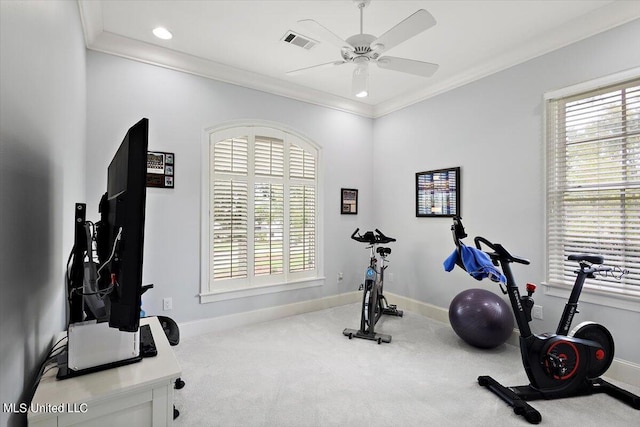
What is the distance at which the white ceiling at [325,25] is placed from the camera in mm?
2576

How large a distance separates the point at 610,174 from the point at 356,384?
8.96ft

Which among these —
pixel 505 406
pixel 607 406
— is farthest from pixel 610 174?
pixel 505 406

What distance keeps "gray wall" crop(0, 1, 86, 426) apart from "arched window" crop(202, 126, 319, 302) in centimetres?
162

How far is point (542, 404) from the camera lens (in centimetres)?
222

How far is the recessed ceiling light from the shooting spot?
9.49 feet

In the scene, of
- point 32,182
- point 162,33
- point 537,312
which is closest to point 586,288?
point 537,312

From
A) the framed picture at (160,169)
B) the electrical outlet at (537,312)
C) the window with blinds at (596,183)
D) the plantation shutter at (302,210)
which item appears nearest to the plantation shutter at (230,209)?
the framed picture at (160,169)

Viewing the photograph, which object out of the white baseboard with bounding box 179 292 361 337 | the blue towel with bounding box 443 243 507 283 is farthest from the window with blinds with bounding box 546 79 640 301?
the white baseboard with bounding box 179 292 361 337

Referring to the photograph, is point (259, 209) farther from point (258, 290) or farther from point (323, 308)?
A: point (323, 308)

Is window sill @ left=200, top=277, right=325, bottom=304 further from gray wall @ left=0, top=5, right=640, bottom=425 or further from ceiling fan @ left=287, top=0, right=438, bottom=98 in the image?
ceiling fan @ left=287, top=0, right=438, bottom=98

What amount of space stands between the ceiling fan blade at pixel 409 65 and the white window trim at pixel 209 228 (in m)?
1.85

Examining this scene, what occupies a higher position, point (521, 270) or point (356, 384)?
point (521, 270)

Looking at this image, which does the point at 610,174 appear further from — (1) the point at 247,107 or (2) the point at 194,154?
(2) the point at 194,154

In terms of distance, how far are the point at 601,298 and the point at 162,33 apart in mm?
4539
